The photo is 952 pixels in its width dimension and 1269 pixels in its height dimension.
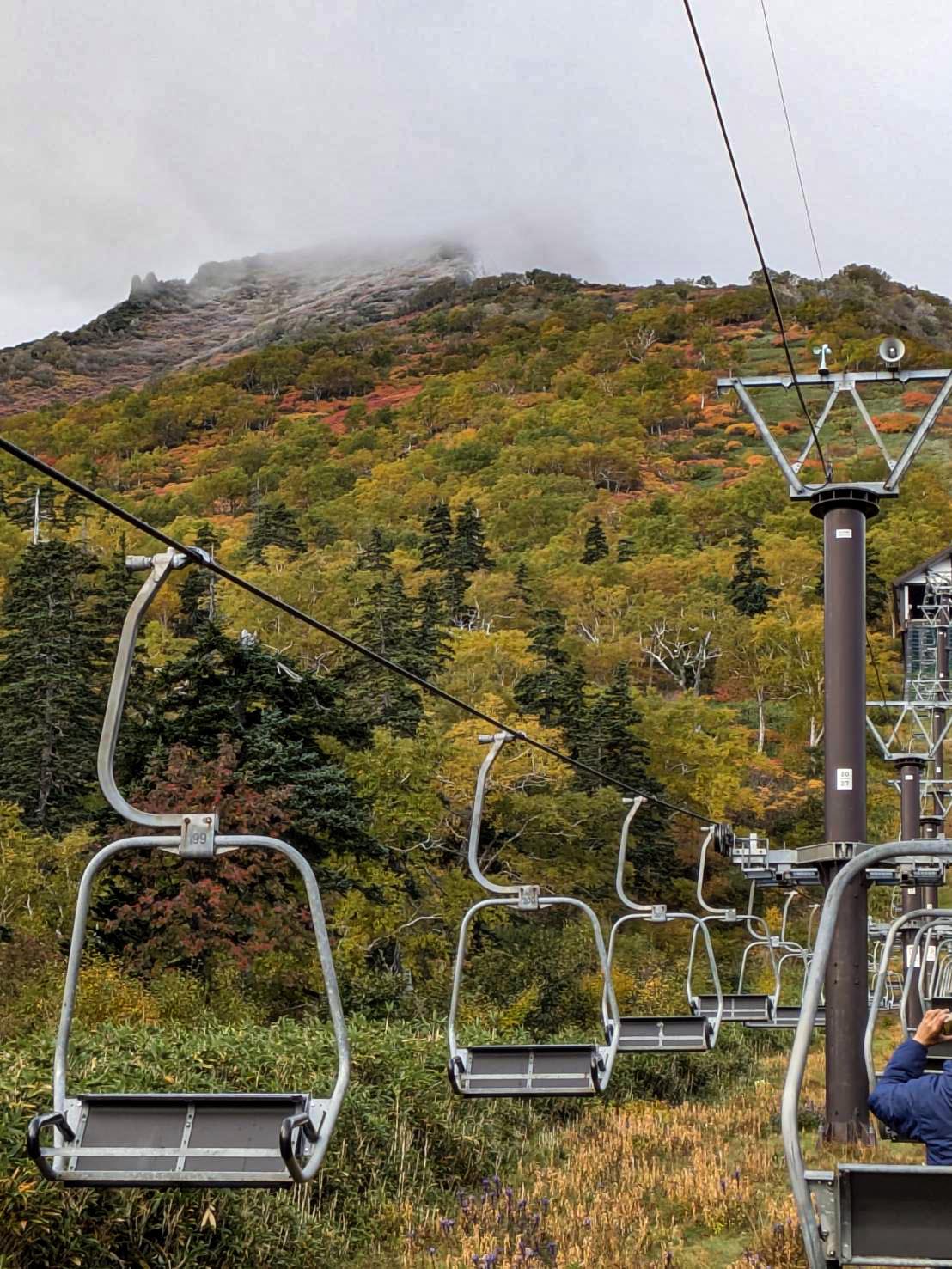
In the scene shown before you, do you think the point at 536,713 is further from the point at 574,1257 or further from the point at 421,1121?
the point at 574,1257

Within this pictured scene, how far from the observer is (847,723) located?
1118 centimetres

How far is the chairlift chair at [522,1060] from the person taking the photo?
859cm

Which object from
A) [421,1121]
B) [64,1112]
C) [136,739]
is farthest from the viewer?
[136,739]

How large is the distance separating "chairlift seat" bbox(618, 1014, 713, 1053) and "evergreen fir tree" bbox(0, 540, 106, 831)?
21.3m

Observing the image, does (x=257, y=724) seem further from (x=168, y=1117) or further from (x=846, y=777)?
(x=168, y=1117)

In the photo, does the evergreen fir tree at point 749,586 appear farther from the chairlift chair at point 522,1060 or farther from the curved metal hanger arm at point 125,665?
the curved metal hanger arm at point 125,665

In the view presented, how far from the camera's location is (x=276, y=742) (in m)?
25.5

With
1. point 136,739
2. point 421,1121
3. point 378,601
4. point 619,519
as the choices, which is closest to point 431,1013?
point 136,739

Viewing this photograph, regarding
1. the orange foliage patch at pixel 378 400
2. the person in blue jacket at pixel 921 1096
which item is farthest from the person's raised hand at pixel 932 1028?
the orange foliage patch at pixel 378 400

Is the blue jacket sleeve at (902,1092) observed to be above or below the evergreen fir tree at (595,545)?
below

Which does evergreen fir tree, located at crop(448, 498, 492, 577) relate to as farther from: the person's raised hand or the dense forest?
the person's raised hand

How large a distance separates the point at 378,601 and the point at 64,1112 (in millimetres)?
46767

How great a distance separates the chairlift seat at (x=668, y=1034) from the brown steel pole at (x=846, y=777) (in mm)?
2151

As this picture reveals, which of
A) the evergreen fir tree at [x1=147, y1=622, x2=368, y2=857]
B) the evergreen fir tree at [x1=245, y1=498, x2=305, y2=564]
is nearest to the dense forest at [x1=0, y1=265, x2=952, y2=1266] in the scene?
the evergreen fir tree at [x1=147, y1=622, x2=368, y2=857]
